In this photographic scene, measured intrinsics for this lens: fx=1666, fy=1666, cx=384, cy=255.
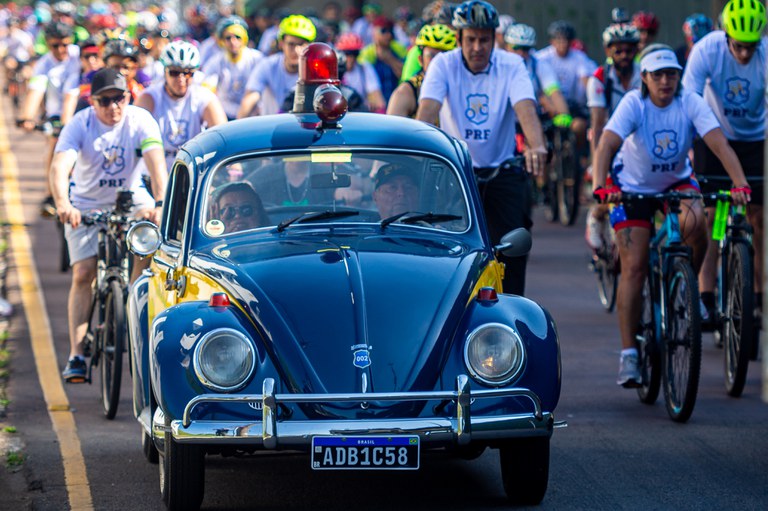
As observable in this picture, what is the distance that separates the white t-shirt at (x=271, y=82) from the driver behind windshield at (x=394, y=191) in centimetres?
702

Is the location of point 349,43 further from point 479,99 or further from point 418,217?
point 418,217

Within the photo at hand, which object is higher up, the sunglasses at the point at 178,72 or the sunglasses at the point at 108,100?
the sunglasses at the point at 178,72

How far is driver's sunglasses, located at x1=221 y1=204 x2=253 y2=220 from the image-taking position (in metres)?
7.84

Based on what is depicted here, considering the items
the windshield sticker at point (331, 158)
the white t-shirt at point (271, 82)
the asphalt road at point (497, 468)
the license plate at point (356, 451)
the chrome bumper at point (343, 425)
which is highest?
the white t-shirt at point (271, 82)

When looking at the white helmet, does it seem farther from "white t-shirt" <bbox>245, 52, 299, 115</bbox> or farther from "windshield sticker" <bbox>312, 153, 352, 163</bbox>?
"windshield sticker" <bbox>312, 153, 352, 163</bbox>

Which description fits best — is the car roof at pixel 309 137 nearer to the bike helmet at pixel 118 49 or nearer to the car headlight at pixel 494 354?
the car headlight at pixel 494 354

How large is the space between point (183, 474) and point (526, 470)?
56.2 inches

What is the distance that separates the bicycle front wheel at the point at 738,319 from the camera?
9.38 m

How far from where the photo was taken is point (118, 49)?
13227mm

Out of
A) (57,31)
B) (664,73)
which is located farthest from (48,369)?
(57,31)

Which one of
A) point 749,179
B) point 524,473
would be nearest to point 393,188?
point 524,473

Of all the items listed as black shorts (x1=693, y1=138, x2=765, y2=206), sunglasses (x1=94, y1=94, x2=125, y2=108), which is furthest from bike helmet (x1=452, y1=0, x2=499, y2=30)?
sunglasses (x1=94, y1=94, x2=125, y2=108)

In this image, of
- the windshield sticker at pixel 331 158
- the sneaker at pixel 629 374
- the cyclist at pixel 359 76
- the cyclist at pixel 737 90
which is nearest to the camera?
the windshield sticker at pixel 331 158

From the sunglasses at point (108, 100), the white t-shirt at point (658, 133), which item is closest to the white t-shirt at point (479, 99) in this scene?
the white t-shirt at point (658, 133)
